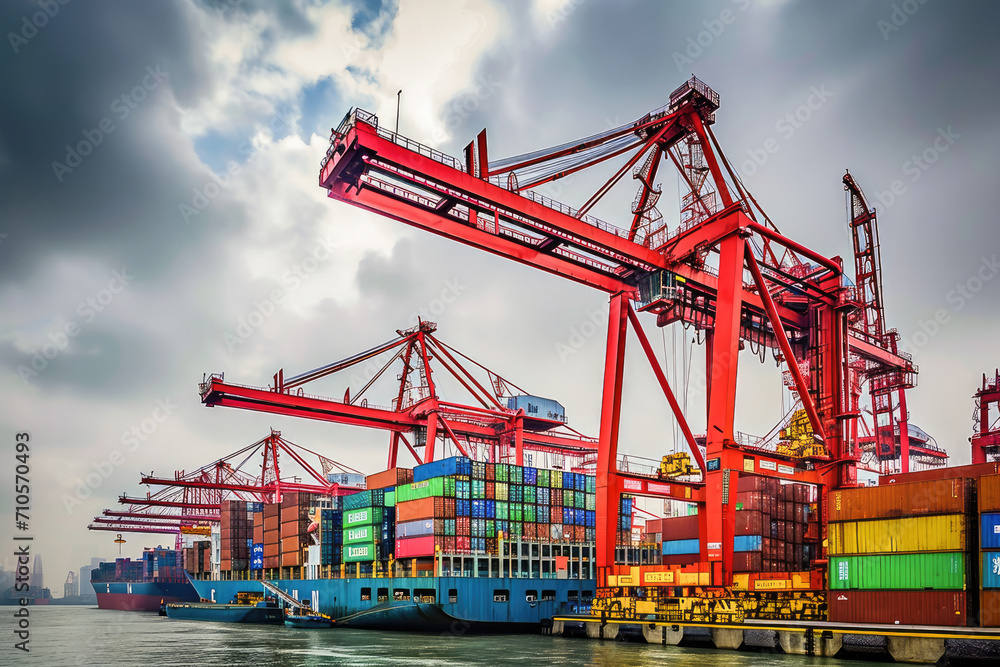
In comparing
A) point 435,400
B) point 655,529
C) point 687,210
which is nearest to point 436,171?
point 687,210

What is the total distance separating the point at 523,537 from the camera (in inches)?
1624

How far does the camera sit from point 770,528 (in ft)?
124

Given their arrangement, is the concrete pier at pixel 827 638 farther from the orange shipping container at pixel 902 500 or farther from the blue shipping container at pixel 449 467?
the blue shipping container at pixel 449 467

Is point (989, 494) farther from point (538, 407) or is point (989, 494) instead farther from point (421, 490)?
point (538, 407)

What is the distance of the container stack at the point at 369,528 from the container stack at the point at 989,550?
29.5 m

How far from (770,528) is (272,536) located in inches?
1435

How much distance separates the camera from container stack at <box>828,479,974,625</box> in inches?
906

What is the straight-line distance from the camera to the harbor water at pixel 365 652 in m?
24.2

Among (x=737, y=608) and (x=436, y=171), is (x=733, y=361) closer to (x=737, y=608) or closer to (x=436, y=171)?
(x=737, y=608)

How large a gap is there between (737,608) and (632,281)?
14.5 metres

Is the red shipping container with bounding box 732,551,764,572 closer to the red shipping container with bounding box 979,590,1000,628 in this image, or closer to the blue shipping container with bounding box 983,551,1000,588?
the red shipping container with bounding box 979,590,1000,628

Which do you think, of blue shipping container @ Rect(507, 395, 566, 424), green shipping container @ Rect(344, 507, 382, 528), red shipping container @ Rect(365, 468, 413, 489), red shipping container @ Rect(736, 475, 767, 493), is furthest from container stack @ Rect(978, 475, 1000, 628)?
blue shipping container @ Rect(507, 395, 566, 424)

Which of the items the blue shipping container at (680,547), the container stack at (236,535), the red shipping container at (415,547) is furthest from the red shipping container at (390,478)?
the container stack at (236,535)

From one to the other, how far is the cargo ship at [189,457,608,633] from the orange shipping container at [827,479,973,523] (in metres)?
16.3
